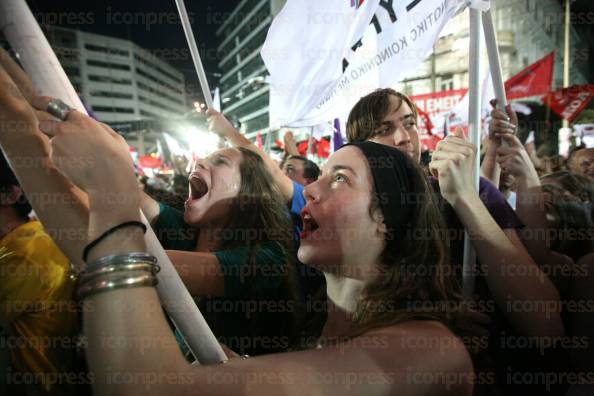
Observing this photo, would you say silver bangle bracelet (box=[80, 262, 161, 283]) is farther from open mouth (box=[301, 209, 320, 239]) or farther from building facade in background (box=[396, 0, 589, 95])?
building facade in background (box=[396, 0, 589, 95])

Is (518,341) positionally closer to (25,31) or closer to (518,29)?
(25,31)

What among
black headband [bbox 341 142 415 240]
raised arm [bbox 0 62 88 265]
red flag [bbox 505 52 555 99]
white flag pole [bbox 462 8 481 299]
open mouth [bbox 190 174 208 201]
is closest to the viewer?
raised arm [bbox 0 62 88 265]

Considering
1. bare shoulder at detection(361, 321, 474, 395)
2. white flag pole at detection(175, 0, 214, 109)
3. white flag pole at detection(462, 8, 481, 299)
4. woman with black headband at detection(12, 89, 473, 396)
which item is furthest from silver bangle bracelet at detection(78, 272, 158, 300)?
white flag pole at detection(175, 0, 214, 109)

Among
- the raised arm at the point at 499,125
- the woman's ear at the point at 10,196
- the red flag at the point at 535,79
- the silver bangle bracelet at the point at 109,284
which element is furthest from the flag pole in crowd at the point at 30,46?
the red flag at the point at 535,79

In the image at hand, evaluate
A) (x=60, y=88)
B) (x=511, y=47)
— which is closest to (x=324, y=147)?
(x=60, y=88)

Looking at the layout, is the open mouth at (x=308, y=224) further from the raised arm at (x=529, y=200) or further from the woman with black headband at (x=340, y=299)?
the raised arm at (x=529, y=200)

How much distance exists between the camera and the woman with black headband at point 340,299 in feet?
2.66

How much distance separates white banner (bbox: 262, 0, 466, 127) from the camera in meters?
2.49

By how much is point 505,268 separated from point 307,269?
1.13 meters

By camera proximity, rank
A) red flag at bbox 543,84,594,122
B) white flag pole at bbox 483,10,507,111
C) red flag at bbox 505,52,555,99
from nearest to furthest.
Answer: white flag pole at bbox 483,10,507,111, red flag at bbox 505,52,555,99, red flag at bbox 543,84,594,122

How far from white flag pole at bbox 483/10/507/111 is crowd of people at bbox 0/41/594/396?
0.08 m

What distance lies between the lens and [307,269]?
2.40 metres

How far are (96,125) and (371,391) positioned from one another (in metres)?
0.95

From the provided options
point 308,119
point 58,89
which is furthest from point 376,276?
point 308,119
